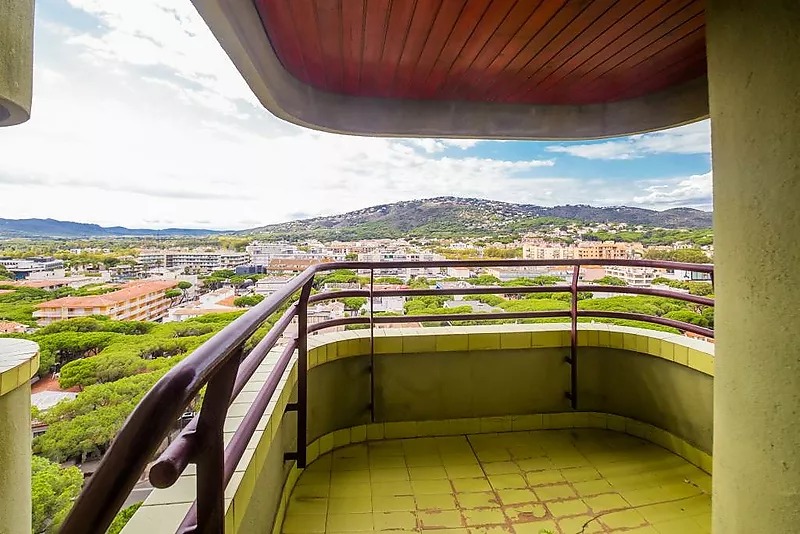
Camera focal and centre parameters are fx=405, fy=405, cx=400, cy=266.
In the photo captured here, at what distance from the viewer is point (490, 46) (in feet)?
6.61

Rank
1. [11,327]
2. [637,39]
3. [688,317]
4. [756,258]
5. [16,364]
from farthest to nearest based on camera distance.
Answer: [11,327] → [16,364] → [688,317] → [637,39] → [756,258]

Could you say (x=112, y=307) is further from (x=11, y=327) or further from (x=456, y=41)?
(x=456, y=41)

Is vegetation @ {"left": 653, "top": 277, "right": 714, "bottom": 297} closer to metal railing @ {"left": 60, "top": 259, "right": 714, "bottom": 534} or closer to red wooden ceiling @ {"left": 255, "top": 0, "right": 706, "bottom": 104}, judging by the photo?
red wooden ceiling @ {"left": 255, "top": 0, "right": 706, "bottom": 104}

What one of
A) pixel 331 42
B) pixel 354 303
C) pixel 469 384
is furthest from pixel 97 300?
pixel 469 384

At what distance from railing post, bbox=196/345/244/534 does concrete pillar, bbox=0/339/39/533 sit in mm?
2628

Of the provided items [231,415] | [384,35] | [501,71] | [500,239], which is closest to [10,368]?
[231,415]

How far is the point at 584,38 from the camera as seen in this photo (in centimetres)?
192

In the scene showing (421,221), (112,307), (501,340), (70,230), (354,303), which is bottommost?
(501,340)

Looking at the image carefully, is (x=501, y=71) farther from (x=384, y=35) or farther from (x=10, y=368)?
(x=10, y=368)

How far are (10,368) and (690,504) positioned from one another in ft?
12.4

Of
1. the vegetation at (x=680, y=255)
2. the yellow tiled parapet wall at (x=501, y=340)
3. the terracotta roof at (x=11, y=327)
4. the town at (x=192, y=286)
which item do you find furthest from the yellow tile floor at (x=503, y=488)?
the terracotta roof at (x=11, y=327)

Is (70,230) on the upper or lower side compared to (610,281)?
upper

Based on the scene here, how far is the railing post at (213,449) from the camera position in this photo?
651 mm

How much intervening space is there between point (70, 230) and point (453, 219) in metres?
4.83
